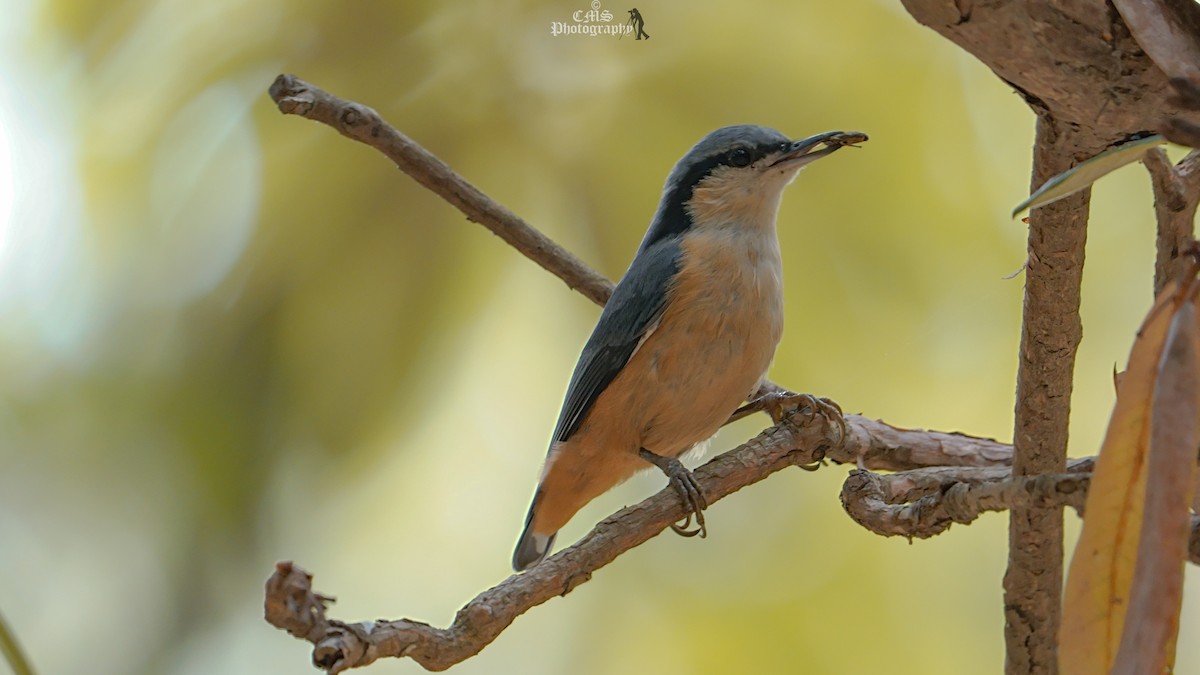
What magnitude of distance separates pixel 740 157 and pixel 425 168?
23.6 inches

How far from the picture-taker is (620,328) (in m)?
1.67

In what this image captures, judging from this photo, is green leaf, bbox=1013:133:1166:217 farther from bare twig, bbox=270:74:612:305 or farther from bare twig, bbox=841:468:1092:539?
bare twig, bbox=270:74:612:305

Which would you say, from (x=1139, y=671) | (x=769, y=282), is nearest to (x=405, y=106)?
(x=769, y=282)

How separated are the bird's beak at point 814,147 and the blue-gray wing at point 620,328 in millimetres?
244

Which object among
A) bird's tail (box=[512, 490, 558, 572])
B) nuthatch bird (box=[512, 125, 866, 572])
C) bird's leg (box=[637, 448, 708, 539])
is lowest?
bird's leg (box=[637, 448, 708, 539])

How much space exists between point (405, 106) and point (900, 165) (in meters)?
0.97

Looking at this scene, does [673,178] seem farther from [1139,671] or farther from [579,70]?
[1139,671]

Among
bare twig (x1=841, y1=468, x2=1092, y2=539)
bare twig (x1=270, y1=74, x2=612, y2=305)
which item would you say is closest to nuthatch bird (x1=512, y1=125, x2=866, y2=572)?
bare twig (x1=270, y1=74, x2=612, y2=305)

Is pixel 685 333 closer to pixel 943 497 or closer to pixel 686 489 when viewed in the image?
pixel 686 489

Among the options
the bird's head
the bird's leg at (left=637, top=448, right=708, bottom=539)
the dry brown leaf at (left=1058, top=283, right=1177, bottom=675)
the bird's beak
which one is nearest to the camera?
the dry brown leaf at (left=1058, top=283, right=1177, bottom=675)

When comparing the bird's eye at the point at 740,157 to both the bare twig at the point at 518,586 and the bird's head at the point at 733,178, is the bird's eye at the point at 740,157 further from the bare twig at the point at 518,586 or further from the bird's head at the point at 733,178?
the bare twig at the point at 518,586

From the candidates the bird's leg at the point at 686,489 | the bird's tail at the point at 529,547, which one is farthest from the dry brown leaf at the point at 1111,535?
the bird's tail at the point at 529,547

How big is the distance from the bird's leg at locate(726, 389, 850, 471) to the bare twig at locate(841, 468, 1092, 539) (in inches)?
9.0

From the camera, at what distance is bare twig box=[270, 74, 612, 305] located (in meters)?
1.39
